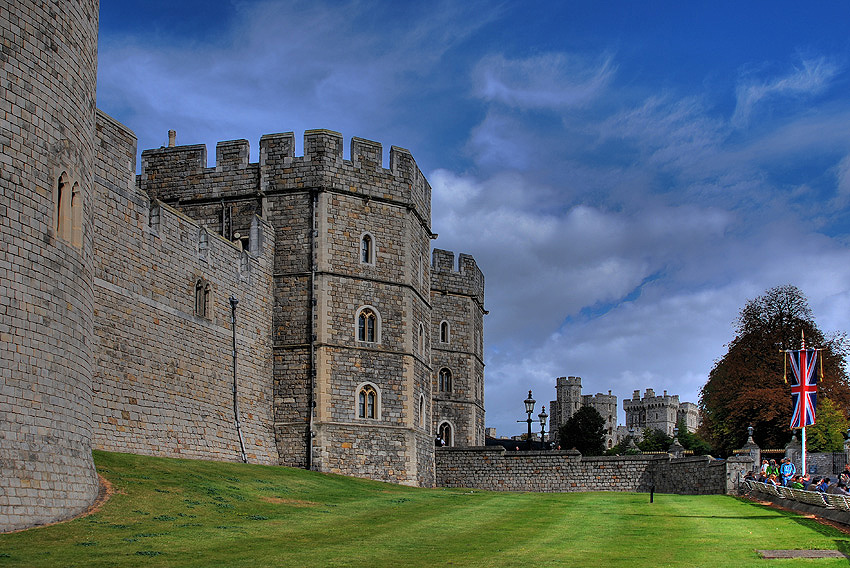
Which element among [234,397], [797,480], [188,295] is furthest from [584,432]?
[188,295]

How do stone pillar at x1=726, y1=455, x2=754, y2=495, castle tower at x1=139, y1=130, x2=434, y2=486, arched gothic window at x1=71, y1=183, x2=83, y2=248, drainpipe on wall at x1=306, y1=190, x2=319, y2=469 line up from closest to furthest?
arched gothic window at x1=71, y1=183, x2=83, y2=248
stone pillar at x1=726, y1=455, x2=754, y2=495
drainpipe on wall at x1=306, y1=190, x2=319, y2=469
castle tower at x1=139, y1=130, x2=434, y2=486

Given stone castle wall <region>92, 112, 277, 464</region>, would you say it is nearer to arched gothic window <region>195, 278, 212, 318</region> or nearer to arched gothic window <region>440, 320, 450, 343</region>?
arched gothic window <region>195, 278, 212, 318</region>

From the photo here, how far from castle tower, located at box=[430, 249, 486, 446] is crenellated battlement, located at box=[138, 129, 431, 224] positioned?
13094 millimetres

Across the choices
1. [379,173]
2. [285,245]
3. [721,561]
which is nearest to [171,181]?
[285,245]

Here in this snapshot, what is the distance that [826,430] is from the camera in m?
47.1

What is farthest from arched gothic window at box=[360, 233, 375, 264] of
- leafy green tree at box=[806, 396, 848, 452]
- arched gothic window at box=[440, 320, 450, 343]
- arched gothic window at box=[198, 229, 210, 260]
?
leafy green tree at box=[806, 396, 848, 452]

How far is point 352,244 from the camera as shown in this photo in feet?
111

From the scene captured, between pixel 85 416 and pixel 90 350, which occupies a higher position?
pixel 90 350

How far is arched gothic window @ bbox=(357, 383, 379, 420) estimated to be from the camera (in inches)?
1307

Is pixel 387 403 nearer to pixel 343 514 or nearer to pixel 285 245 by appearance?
pixel 285 245

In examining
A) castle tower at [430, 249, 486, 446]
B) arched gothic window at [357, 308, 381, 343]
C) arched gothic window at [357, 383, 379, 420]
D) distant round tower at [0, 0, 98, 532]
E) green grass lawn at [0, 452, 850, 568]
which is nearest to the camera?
green grass lawn at [0, 452, 850, 568]

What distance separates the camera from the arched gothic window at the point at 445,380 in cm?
4747

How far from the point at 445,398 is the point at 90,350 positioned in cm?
2967

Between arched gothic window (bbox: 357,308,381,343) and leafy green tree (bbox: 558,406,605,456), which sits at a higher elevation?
arched gothic window (bbox: 357,308,381,343)
